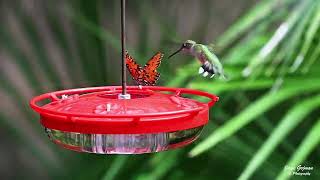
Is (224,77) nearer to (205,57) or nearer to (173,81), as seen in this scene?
(173,81)

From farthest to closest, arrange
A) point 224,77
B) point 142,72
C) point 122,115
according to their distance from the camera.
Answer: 1. point 224,77
2. point 142,72
3. point 122,115

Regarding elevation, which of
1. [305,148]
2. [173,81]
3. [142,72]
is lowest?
[305,148]

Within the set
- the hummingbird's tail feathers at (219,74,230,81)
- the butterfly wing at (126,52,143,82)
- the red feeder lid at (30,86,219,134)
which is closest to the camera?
the red feeder lid at (30,86,219,134)

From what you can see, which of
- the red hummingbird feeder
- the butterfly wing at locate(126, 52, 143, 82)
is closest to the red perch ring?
the red hummingbird feeder

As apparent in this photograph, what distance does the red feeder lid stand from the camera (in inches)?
29.7

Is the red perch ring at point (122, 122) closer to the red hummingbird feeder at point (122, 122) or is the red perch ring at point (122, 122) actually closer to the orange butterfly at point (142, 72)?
the red hummingbird feeder at point (122, 122)

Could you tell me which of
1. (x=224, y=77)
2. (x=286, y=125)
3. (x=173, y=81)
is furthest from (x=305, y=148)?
(x=173, y=81)

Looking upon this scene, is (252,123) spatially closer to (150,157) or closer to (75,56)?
(150,157)

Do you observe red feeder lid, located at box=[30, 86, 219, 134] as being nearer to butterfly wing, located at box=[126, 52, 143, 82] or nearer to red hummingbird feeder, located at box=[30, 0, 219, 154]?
red hummingbird feeder, located at box=[30, 0, 219, 154]

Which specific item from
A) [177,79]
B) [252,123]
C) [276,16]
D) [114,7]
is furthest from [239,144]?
[114,7]

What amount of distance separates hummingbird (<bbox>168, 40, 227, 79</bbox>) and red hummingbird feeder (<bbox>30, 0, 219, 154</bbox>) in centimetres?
38

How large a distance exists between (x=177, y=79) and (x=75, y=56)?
1.02ft

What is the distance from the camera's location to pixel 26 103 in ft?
5.40

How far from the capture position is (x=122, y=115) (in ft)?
2.46
